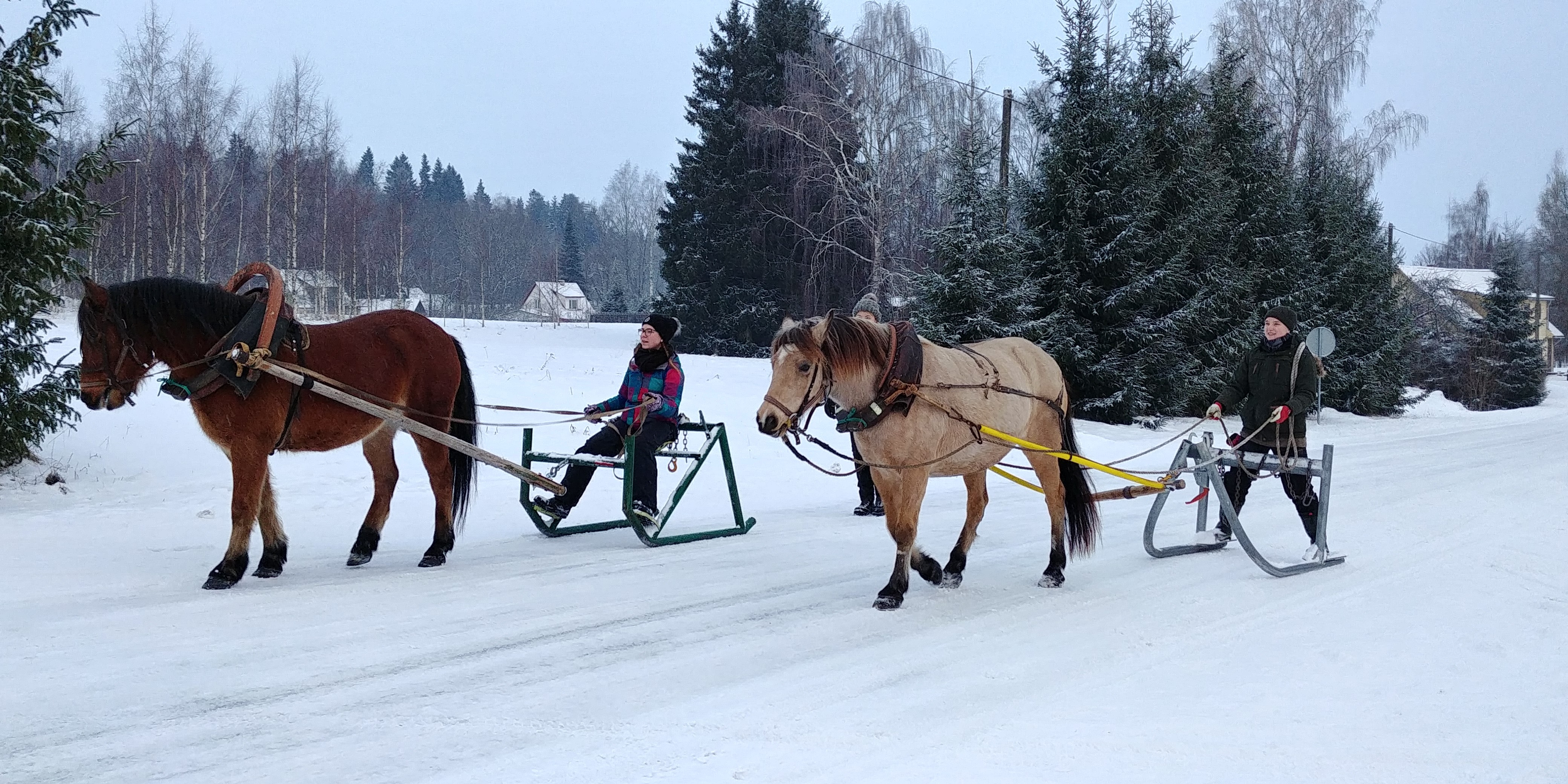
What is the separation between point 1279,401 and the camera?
6.80 m

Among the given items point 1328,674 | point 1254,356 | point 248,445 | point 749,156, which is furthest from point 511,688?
point 749,156

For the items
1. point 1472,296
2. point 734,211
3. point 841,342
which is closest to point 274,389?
point 841,342

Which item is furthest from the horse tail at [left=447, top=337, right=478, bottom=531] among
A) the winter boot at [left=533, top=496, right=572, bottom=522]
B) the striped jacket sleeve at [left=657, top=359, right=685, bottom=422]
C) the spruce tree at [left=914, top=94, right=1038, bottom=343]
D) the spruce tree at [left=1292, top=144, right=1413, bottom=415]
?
the spruce tree at [left=1292, top=144, right=1413, bottom=415]

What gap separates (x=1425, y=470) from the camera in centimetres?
1259

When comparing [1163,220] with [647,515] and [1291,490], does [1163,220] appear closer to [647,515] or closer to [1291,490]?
[1291,490]

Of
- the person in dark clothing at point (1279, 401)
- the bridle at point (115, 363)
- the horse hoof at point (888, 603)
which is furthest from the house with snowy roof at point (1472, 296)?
the bridle at point (115, 363)

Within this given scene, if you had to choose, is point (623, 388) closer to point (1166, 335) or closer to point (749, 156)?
point (1166, 335)

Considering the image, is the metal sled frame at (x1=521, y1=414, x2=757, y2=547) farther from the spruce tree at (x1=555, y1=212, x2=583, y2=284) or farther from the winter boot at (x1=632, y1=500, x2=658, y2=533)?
the spruce tree at (x1=555, y1=212, x2=583, y2=284)

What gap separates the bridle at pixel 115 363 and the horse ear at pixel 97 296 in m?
0.05

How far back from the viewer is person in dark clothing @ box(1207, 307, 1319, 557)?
666cm

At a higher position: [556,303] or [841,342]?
[556,303]

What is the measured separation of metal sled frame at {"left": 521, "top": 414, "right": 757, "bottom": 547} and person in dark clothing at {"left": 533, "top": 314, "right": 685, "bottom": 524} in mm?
79

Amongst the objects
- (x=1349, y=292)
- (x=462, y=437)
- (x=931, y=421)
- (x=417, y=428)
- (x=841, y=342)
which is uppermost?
(x=1349, y=292)

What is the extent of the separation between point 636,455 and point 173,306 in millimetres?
3043
